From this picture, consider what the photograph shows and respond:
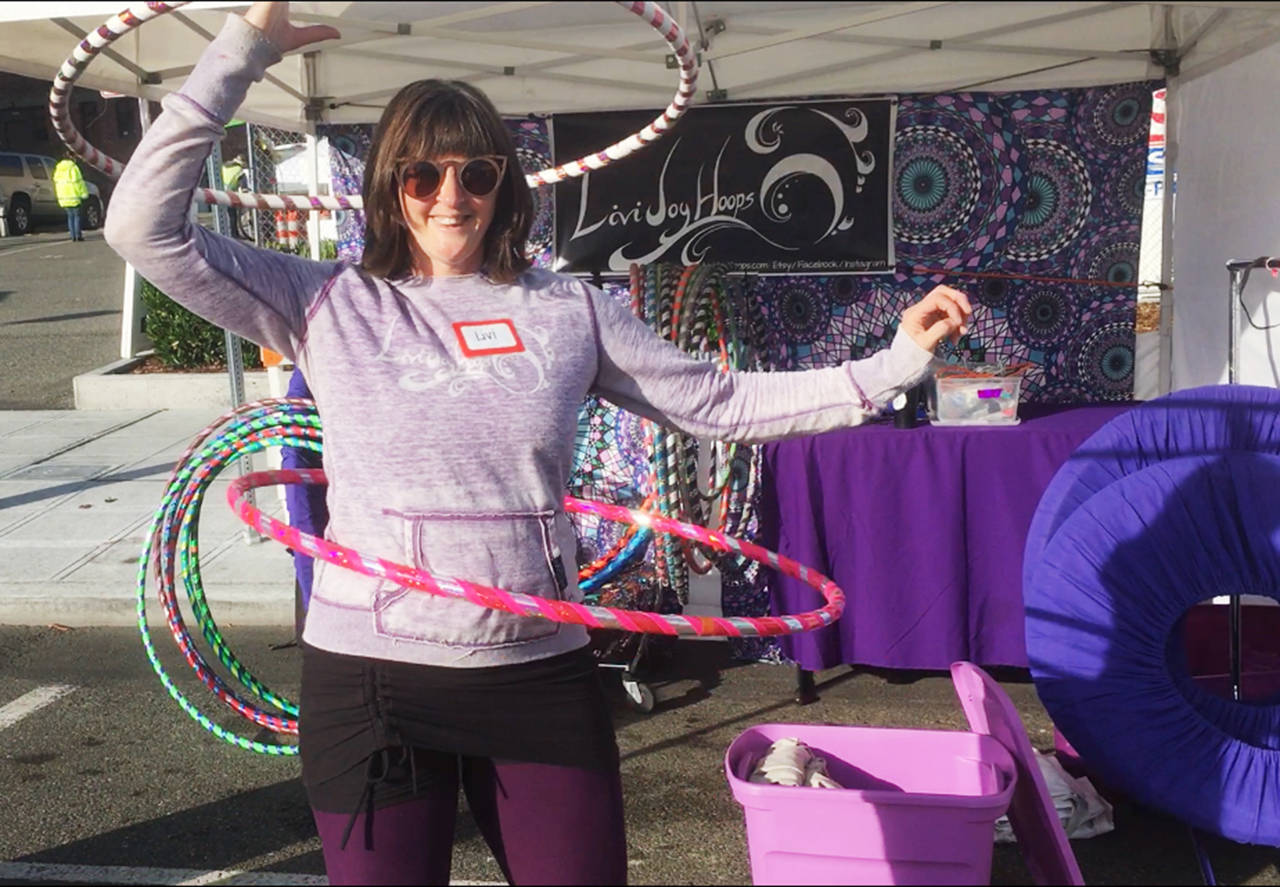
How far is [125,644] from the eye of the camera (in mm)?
5699

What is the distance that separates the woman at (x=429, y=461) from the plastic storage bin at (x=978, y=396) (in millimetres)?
2653

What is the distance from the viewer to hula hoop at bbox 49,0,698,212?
2.24 metres

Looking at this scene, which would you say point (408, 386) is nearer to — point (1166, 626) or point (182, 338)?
point (1166, 626)

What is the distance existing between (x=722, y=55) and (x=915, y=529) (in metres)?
1.96

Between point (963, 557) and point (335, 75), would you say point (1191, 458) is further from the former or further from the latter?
point (335, 75)

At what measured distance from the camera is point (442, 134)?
2016mm

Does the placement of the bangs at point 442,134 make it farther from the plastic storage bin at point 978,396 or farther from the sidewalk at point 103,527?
the sidewalk at point 103,527

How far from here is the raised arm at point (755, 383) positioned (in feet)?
6.85

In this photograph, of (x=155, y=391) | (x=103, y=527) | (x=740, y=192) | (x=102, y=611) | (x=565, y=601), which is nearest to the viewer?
(x=565, y=601)

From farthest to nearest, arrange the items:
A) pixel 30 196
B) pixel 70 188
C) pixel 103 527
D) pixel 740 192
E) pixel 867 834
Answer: pixel 30 196
pixel 70 188
pixel 103 527
pixel 740 192
pixel 867 834

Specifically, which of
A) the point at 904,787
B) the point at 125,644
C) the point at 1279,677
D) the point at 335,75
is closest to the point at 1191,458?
A: the point at 1279,677

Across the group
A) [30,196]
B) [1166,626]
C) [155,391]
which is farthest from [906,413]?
[30,196]

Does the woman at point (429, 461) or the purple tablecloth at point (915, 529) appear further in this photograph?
the purple tablecloth at point (915, 529)

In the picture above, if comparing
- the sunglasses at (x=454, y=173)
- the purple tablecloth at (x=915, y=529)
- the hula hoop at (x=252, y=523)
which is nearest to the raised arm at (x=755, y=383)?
the sunglasses at (x=454, y=173)
